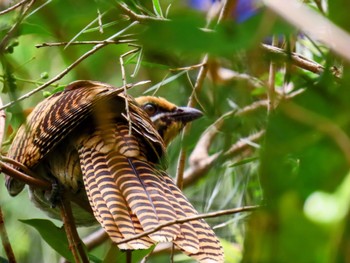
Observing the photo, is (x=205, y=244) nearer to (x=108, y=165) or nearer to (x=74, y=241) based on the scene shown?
(x=74, y=241)

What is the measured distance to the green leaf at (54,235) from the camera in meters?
3.01

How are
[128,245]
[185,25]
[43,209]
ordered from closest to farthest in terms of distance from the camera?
[185,25], [128,245], [43,209]

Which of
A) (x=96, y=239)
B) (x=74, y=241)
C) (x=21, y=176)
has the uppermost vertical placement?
(x=21, y=176)

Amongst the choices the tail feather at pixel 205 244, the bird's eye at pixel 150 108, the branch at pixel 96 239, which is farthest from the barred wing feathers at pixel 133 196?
the branch at pixel 96 239

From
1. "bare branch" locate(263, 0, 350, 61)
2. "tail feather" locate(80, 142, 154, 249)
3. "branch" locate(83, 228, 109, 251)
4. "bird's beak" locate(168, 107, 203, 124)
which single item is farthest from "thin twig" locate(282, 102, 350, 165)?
"branch" locate(83, 228, 109, 251)

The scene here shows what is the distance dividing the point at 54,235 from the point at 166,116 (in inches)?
55.8

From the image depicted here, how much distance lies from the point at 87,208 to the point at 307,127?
7.31 feet

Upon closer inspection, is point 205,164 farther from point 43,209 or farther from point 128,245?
point 128,245

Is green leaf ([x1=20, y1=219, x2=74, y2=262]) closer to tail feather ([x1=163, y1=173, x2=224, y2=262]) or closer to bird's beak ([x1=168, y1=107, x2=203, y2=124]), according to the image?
tail feather ([x1=163, y1=173, x2=224, y2=262])

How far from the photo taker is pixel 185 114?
4070 millimetres

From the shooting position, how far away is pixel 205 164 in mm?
4461

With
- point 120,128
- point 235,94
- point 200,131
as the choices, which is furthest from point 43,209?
point 235,94

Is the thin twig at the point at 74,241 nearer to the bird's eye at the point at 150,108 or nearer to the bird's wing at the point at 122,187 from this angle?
the bird's wing at the point at 122,187

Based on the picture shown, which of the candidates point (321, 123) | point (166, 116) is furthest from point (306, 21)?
point (166, 116)
